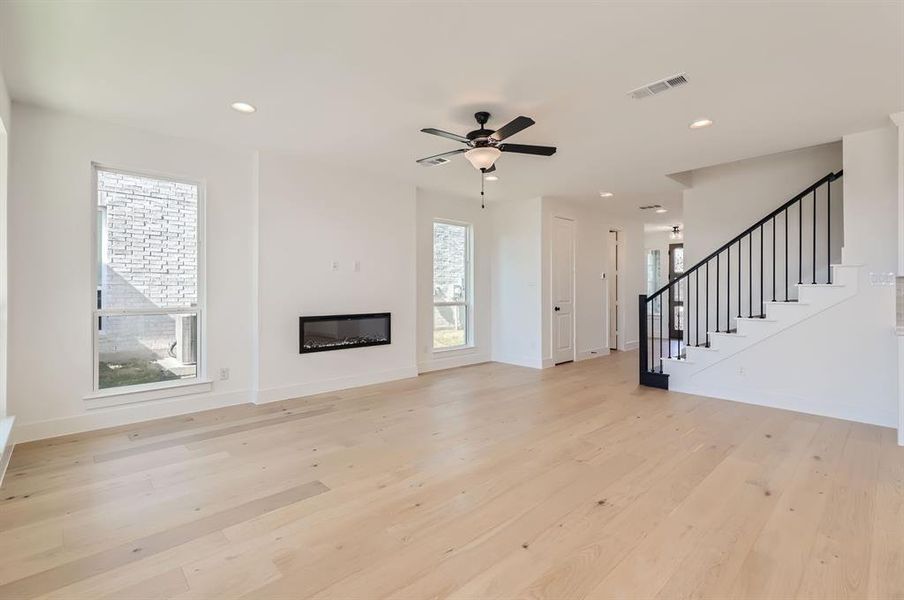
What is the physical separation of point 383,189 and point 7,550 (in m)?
4.68

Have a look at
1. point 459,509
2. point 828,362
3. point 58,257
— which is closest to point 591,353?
point 828,362

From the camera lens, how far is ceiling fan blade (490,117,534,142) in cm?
301

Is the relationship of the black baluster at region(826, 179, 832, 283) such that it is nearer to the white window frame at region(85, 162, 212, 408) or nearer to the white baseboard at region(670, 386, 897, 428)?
the white baseboard at region(670, 386, 897, 428)

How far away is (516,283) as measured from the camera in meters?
7.14

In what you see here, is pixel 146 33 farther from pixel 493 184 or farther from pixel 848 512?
pixel 848 512

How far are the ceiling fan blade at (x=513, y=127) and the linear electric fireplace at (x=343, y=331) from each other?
297cm

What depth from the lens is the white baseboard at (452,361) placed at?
6484 mm

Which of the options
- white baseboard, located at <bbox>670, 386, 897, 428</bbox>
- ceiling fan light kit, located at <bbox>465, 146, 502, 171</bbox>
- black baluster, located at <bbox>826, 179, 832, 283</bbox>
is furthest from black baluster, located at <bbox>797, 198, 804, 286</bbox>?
ceiling fan light kit, located at <bbox>465, 146, 502, 171</bbox>

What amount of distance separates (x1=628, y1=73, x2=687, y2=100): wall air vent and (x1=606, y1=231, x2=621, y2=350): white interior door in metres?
5.53

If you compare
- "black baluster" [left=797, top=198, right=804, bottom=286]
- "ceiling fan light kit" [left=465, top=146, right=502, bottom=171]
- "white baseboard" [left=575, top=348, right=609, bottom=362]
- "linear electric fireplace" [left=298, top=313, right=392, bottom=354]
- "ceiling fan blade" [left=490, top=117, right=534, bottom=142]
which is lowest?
"white baseboard" [left=575, top=348, right=609, bottom=362]

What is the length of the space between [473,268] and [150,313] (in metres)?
4.51

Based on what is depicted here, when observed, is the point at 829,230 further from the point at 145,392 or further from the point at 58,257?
the point at 58,257

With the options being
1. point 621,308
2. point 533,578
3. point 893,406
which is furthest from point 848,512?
point 621,308

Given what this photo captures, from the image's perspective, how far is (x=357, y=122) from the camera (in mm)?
3799
